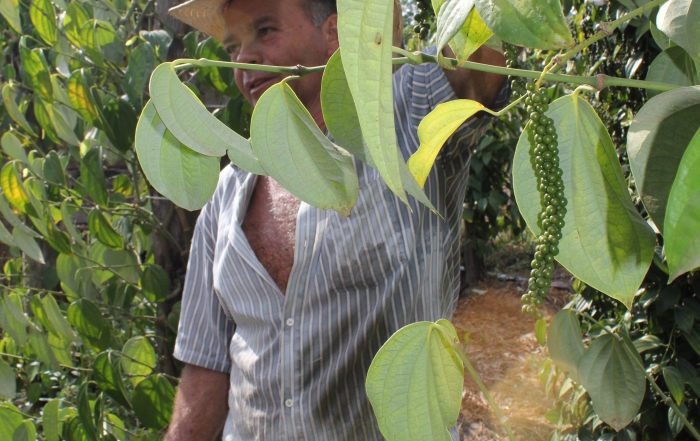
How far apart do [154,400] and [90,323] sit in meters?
0.21

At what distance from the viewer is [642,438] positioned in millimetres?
1200

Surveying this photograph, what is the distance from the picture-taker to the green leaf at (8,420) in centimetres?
108

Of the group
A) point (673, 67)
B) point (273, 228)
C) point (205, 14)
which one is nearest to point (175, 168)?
point (673, 67)

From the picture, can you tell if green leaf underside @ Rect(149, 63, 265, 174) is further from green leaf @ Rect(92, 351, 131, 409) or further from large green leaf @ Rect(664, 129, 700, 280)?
green leaf @ Rect(92, 351, 131, 409)

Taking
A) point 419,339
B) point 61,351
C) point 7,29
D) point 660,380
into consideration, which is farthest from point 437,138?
point 7,29

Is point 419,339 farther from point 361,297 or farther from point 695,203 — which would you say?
point 361,297

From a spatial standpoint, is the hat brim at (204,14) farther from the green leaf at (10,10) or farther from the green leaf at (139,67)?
the green leaf at (10,10)

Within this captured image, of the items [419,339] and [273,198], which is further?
[273,198]

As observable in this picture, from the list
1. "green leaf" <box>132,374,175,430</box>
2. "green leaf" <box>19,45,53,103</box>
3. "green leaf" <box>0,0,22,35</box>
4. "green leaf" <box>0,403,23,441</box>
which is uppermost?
"green leaf" <box>0,0,22,35</box>

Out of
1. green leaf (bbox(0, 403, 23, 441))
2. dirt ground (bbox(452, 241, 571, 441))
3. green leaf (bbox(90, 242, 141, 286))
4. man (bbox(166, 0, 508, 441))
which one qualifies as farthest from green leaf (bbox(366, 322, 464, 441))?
dirt ground (bbox(452, 241, 571, 441))

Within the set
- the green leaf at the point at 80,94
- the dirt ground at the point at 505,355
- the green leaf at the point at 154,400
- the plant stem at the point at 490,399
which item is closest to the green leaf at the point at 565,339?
the plant stem at the point at 490,399

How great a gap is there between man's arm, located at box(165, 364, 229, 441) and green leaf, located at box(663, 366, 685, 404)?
2.38 feet

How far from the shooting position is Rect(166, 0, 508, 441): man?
3.00 feet

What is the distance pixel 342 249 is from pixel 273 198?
0.20 m
